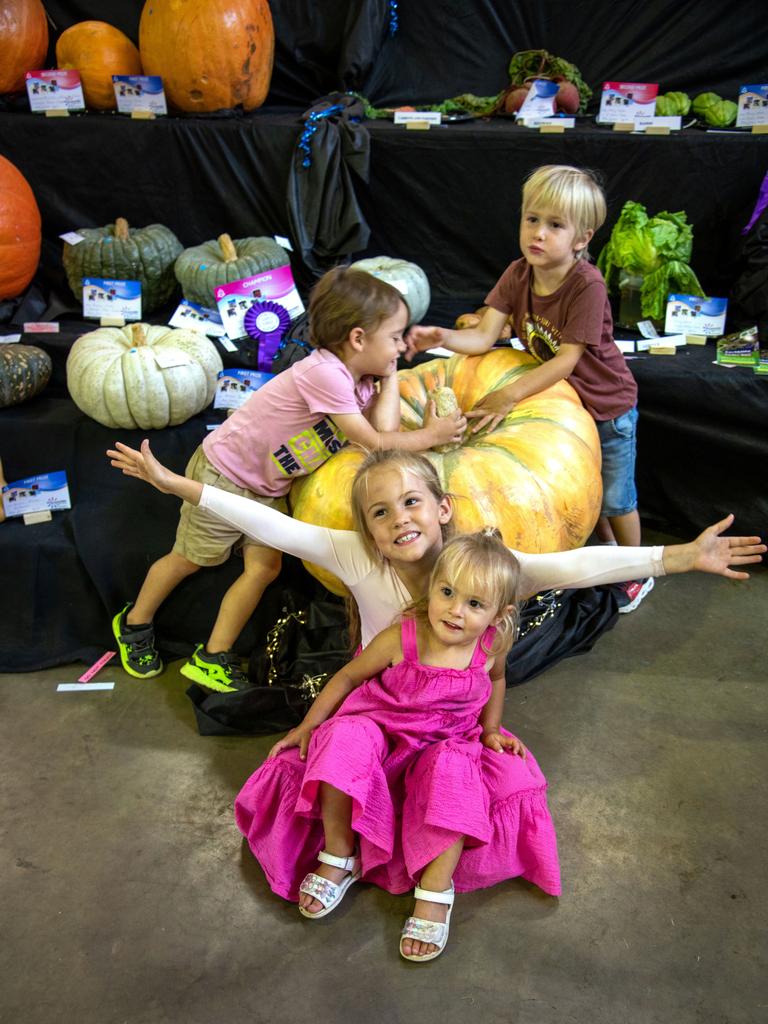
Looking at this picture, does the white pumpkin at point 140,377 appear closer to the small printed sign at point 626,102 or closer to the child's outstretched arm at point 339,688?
the child's outstretched arm at point 339,688

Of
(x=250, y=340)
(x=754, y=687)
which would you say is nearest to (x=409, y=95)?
(x=250, y=340)

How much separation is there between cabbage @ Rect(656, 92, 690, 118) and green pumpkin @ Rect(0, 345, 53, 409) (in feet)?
8.05

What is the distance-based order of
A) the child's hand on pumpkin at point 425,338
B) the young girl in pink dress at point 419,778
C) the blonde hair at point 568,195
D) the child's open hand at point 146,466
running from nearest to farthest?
the young girl in pink dress at point 419,778 → the child's open hand at point 146,466 → the blonde hair at point 568,195 → the child's hand on pumpkin at point 425,338

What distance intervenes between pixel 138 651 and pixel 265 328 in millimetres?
1233

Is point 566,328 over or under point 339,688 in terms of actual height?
over

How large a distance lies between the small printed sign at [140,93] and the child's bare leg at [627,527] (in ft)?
7.69

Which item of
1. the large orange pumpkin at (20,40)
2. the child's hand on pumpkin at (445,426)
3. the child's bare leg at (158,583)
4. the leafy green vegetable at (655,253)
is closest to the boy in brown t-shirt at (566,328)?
the child's hand on pumpkin at (445,426)

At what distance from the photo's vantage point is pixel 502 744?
6.22ft

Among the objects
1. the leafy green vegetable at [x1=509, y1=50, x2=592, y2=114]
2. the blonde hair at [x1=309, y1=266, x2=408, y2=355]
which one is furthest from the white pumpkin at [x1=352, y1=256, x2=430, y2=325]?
the blonde hair at [x1=309, y1=266, x2=408, y2=355]

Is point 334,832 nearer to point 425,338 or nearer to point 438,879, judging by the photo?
point 438,879

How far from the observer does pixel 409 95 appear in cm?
382

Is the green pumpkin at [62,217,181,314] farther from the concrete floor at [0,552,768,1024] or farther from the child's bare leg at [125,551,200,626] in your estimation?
the concrete floor at [0,552,768,1024]

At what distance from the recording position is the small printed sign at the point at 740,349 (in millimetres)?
2895

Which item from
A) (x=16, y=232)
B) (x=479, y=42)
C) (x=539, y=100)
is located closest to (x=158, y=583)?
(x=16, y=232)
